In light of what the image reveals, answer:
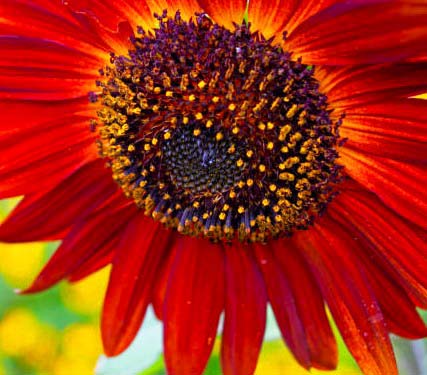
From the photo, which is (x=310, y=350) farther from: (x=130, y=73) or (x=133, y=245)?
(x=130, y=73)

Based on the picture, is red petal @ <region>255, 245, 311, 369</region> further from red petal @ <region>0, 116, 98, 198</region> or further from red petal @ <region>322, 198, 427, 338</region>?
red petal @ <region>0, 116, 98, 198</region>

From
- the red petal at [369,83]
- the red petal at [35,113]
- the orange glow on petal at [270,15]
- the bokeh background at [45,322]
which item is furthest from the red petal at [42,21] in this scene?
the bokeh background at [45,322]

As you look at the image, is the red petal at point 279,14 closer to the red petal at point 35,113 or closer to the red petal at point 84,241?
the red petal at point 35,113

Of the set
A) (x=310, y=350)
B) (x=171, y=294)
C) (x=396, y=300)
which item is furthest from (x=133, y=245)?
(x=396, y=300)

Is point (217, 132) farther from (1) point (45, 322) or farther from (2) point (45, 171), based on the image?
(1) point (45, 322)

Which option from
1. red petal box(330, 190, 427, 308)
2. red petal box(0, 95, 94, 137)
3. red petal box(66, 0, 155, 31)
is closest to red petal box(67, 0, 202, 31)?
red petal box(66, 0, 155, 31)

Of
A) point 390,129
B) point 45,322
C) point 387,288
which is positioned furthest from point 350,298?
point 45,322

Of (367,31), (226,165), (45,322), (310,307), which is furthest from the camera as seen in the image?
(45,322)

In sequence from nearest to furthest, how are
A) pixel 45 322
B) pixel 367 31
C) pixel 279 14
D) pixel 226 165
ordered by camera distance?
pixel 367 31 < pixel 279 14 < pixel 226 165 < pixel 45 322
